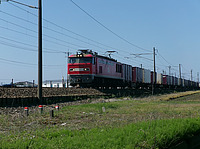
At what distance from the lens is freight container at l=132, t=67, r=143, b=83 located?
148 feet

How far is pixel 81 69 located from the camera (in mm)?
28125

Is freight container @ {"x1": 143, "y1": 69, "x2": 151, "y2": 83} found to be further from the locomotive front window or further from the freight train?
the locomotive front window

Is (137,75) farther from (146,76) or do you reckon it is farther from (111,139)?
(111,139)

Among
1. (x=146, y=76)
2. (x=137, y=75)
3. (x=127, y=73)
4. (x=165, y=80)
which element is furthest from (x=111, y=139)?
(x=165, y=80)

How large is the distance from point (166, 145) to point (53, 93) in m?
18.2

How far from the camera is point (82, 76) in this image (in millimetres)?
27859

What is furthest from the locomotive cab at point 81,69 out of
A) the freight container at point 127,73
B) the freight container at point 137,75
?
the freight container at point 137,75

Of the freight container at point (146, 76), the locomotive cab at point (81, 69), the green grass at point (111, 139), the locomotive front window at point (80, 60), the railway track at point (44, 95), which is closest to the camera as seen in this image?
the green grass at point (111, 139)

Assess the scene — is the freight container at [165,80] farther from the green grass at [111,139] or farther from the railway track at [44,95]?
the green grass at [111,139]

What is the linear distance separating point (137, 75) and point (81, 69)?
20270 mm

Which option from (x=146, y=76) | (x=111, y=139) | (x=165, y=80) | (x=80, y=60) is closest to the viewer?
(x=111, y=139)

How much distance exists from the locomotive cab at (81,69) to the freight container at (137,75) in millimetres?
17527

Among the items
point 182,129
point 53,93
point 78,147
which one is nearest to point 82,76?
point 53,93

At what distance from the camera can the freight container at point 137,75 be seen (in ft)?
148
